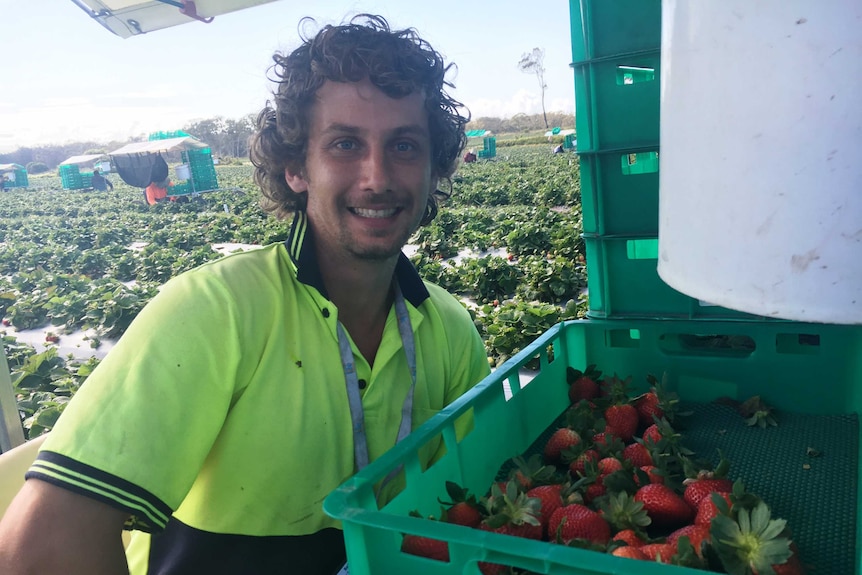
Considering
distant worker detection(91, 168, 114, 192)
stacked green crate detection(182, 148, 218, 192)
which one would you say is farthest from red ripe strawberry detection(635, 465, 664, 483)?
distant worker detection(91, 168, 114, 192)

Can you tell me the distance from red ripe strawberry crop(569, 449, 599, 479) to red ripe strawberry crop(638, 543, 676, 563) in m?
0.29

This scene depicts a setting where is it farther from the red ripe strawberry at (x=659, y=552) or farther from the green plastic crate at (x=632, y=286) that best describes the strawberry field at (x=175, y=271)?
the red ripe strawberry at (x=659, y=552)

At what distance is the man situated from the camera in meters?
0.92

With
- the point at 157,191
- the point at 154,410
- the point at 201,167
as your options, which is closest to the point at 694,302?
the point at 154,410

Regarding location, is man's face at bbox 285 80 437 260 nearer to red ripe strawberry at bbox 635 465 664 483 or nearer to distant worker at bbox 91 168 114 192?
red ripe strawberry at bbox 635 465 664 483

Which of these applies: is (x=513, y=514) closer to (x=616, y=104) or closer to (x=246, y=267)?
(x=246, y=267)

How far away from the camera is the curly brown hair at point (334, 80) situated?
1.31m

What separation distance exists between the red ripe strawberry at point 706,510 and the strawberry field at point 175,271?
5.21ft

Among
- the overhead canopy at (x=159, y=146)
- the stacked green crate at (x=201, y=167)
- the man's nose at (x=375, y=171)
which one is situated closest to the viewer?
the man's nose at (x=375, y=171)

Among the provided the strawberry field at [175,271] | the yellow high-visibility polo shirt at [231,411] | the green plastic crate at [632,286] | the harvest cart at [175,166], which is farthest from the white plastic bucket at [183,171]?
the green plastic crate at [632,286]

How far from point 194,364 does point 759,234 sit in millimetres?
815

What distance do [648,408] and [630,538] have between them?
0.51 meters

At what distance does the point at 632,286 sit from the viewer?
Answer: 4.80 ft

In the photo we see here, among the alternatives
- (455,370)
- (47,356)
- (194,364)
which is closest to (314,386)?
(194,364)
